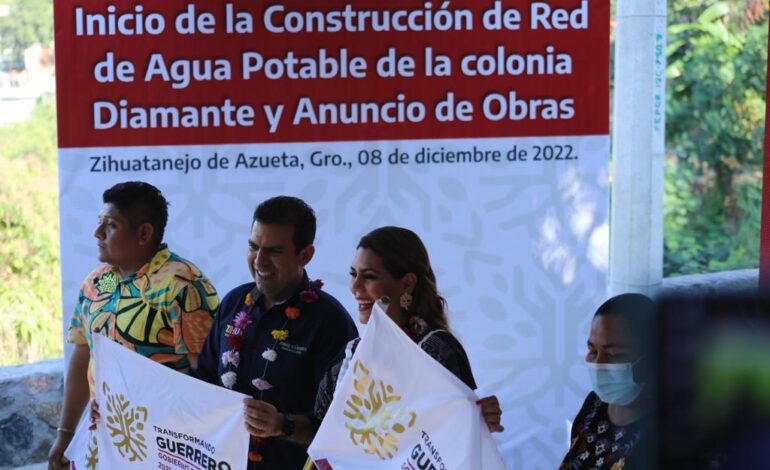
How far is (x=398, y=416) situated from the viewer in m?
3.16

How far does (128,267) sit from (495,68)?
146 centimetres

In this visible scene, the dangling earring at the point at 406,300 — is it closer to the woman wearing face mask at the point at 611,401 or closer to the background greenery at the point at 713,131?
the woman wearing face mask at the point at 611,401

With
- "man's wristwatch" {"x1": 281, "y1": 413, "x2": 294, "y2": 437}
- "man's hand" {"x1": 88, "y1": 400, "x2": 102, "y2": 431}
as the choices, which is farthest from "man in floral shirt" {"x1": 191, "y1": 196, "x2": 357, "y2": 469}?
"man's hand" {"x1": 88, "y1": 400, "x2": 102, "y2": 431}

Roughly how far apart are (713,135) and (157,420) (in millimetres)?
9377

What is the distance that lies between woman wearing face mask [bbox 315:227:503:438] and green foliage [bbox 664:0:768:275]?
8.67m

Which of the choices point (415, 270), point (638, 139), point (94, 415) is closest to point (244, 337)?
point (415, 270)

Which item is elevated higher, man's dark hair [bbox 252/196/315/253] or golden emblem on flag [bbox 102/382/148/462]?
man's dark hair [bbox 252/196/315/253]

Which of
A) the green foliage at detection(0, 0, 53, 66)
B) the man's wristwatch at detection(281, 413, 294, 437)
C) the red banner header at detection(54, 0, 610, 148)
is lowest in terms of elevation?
the man's wristwatch at detection(281, 413, 294, 437)

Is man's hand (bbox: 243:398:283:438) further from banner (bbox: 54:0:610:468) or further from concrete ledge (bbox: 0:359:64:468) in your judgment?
concrete ledge (bbox: 0:359:64:468)

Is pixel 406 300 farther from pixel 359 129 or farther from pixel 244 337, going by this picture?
pixel 359 129

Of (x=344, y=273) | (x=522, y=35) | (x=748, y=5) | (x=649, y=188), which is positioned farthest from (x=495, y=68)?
(x=748, y=5)

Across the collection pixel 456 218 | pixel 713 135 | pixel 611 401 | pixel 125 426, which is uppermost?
pixel 713 135

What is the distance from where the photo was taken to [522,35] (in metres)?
4.09

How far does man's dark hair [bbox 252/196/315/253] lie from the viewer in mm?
3518
